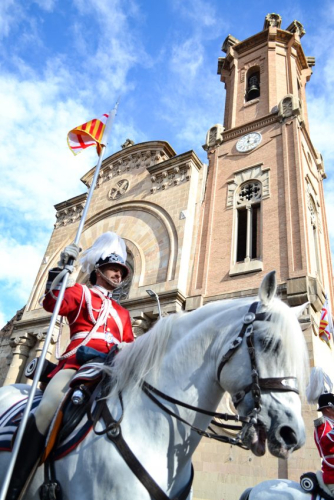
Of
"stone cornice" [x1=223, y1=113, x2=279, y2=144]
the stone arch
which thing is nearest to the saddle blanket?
the stone arch

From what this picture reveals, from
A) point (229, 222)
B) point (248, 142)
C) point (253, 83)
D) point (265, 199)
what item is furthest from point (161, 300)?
point (253, 83)

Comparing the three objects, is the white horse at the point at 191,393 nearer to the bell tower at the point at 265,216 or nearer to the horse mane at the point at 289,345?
the horse mane at the point at 289,345

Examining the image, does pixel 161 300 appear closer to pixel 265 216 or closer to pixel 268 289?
pixel 265 216

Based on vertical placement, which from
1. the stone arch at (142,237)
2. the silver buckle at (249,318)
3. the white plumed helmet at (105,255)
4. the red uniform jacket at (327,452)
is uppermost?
the stone arch at (142,237)

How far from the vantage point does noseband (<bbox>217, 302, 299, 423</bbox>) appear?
2.54 m

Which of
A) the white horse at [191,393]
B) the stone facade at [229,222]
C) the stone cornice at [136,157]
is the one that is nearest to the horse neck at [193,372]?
the white horse at [191,393]

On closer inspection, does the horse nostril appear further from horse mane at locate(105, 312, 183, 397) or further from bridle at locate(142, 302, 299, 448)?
horse mane at locate(105, 312, 183, 397)

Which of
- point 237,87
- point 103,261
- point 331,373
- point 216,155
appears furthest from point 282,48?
point 103,261

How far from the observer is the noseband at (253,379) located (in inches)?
99.8

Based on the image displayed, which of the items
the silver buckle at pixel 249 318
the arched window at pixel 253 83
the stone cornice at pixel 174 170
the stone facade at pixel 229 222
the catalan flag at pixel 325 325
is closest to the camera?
the silver buckle at pixel 249 318

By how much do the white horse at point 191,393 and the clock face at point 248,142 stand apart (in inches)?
524

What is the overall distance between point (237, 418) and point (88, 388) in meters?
1.34

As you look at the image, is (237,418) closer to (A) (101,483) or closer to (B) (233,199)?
(A) (101,483)

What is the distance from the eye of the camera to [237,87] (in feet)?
64.3
